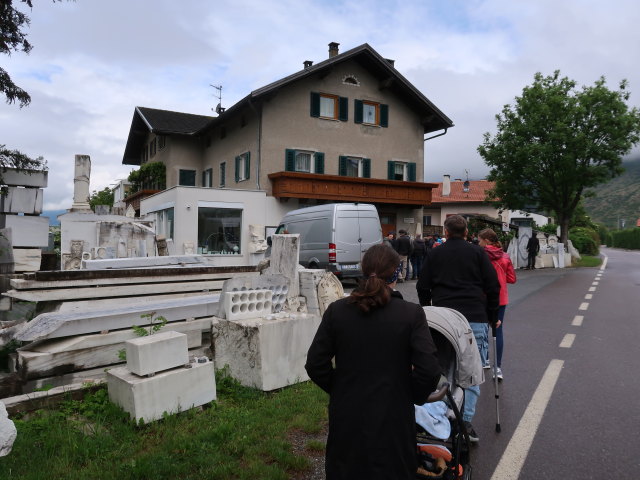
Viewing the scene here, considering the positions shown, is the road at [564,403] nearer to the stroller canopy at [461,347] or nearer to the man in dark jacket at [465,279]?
the stroller canopy at [461,347]

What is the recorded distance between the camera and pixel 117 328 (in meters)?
5.60

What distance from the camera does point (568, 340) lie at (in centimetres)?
845

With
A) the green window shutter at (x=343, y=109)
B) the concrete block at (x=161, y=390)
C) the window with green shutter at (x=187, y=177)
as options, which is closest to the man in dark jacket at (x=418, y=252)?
the green window shutter at (x=343, y=109)

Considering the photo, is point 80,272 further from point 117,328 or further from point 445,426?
point 445,426

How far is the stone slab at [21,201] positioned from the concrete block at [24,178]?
132 mm

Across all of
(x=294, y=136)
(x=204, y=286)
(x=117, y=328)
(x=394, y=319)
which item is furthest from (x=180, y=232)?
(x=394, y=319)

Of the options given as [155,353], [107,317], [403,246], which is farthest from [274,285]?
[403,246]

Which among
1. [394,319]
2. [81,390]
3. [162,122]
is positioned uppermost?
[162,122]

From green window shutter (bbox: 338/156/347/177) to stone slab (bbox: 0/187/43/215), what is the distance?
18442 millimetres

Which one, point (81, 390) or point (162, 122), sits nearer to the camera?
point (81, 390)

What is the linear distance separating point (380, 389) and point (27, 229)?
8.58 m

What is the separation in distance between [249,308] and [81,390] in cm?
188

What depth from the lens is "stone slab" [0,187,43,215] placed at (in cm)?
899

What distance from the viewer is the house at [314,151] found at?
2269 centimetres
